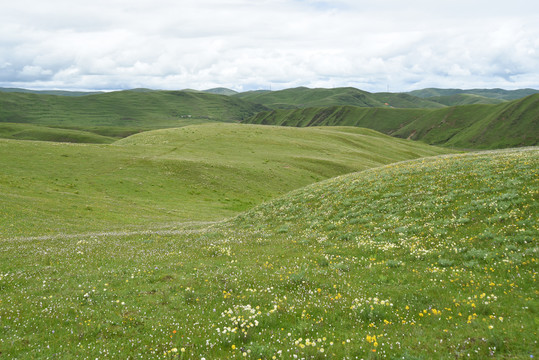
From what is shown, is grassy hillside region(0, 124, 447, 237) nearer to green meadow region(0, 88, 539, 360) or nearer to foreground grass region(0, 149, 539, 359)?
green meadow region(0, 88, 539, 360)

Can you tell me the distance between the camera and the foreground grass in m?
7.75

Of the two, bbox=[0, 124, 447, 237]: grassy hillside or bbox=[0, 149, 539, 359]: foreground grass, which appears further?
bbox=[0, 124, 447, 237]: grassy hillside

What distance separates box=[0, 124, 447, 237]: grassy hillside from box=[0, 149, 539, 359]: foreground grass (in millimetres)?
16532

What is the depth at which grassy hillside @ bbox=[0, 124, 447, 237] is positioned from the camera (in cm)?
3631

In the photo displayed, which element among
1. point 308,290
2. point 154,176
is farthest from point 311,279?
point 154,176

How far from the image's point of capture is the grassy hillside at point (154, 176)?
36312 mm

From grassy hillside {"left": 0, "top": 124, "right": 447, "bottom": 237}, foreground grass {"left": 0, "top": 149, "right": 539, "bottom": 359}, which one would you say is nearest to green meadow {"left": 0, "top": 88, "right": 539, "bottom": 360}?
foreground grass {"left": 0, "top": 149, "right": 539, "bottom": 359}

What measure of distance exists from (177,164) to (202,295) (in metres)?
57.8

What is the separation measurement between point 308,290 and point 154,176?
53.8 meters

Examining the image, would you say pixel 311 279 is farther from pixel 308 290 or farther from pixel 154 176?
pixel 154 176

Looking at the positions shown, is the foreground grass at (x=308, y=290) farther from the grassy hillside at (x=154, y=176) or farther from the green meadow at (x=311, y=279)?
the grassy hillside at (x=154, y=176)

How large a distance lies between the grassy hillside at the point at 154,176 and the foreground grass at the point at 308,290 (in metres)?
16.5

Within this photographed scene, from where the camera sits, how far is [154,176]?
59.4 m

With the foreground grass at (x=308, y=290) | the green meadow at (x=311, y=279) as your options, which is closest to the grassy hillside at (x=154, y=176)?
the green meadow at (x=311, y=279)
